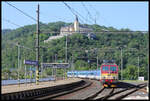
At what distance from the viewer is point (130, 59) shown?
9769 centimetres

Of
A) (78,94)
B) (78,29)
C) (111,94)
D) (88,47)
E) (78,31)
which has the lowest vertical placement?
(78,94)

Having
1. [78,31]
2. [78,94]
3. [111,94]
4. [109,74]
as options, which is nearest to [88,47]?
[109,74]

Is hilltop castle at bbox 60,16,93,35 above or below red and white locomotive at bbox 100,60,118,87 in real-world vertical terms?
above

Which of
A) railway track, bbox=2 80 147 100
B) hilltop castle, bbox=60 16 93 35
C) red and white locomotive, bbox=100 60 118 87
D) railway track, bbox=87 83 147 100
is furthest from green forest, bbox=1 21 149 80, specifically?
railway track, bbox=87 83 147 100

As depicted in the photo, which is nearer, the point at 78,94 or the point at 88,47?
the point at 78,94

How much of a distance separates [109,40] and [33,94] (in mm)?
54206

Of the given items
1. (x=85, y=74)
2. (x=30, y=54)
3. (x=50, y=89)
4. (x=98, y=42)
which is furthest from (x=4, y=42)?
(x=85, y=74)

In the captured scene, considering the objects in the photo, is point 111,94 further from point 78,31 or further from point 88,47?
point 88,47

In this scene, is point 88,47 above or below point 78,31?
below

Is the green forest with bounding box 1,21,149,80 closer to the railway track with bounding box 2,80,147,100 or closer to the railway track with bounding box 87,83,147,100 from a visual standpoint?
the railway track with bounding box 2,80,147,100

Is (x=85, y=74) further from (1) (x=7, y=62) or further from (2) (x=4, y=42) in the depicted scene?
(2) (x=4, y=42)

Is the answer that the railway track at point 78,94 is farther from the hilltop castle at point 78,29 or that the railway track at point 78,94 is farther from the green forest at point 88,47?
the green forest at point 88,47

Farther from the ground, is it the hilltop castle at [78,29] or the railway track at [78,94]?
the hilltop castle at [78,29]

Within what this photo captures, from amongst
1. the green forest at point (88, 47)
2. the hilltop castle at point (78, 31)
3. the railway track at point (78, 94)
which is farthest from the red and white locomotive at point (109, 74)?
the green forest at point (88, 47)
